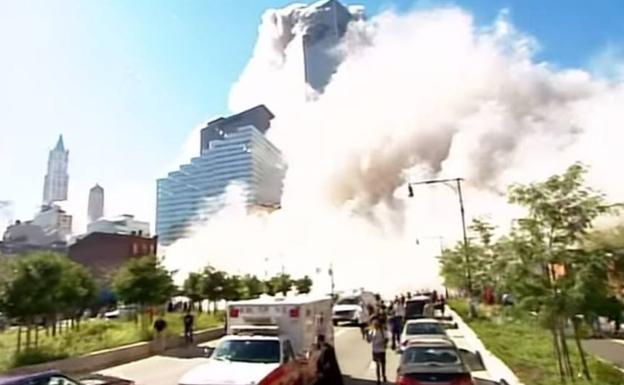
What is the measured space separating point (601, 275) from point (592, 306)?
63 cm

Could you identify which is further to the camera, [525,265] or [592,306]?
[525,265]

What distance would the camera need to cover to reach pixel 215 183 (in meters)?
144

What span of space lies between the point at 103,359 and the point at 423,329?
10.3 metres

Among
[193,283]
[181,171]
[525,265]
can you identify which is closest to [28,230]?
[181,171]

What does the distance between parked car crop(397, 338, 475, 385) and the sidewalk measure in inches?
320

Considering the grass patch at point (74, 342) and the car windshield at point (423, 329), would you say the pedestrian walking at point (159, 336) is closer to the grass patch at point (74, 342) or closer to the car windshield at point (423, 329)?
the grass patch at point (74, 342)

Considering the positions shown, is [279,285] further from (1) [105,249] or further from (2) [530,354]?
(2) [530,354]

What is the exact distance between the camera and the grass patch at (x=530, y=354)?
38.9 feet

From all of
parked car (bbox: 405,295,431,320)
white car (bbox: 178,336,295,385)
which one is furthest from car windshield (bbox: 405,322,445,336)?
parked car (bbox: 405,295,431,320)

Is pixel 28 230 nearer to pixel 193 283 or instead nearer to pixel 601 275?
pixel 193 283

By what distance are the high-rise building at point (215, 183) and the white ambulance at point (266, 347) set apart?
122463 millimetres

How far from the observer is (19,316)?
19.7 meters

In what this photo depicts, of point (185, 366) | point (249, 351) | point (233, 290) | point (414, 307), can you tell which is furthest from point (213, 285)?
point (249, 351)

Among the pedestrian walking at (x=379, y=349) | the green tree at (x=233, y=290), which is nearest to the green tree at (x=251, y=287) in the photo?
the green tree at (x=233, y=290)
